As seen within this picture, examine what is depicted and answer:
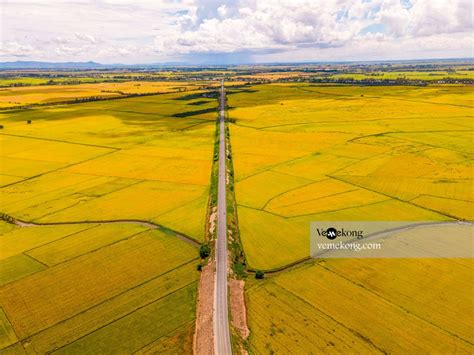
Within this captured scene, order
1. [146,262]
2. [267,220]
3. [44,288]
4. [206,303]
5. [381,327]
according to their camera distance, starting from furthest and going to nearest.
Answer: [267,220] → [146,262] → [44,288] → [206,303] → [381,327]

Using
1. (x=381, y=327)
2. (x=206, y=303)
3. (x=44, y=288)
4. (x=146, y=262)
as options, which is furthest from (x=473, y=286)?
(x=44, y=288)

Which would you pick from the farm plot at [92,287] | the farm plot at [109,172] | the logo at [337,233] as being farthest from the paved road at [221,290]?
the logo at [337,233]

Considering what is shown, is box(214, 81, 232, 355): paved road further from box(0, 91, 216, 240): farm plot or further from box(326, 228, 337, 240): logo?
box(326, 228, 337, 240): logo

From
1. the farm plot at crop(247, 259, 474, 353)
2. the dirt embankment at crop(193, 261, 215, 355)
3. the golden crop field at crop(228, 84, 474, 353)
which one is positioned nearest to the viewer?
the farm plot at crop(247, 259, 474, 353)

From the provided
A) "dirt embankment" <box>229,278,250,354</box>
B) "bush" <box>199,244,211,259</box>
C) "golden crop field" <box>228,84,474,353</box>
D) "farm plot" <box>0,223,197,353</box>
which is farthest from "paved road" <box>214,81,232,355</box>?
"farm plot" <box>0,223,197,353</box>

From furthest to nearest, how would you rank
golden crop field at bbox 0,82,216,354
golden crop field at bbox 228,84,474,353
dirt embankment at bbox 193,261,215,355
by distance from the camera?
golden crop field at bbox 0,82,216,354
golden crop field at bbox 228,84,474,353
dirt embankment at bbox 193,261,215,355

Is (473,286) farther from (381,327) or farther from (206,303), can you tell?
(206,303)

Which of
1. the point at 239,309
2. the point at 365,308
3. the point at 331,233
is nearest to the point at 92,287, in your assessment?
the point at 239,309
